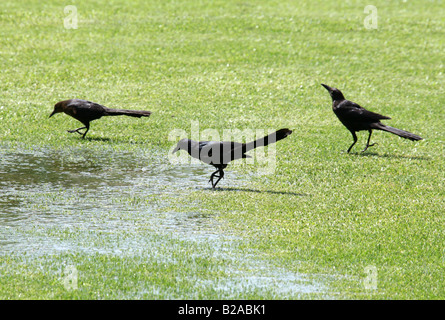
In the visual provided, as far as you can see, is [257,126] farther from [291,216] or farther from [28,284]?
[28,284]

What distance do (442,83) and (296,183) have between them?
11718 millimetres

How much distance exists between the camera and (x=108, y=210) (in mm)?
10211

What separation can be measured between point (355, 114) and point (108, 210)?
604 centimetres

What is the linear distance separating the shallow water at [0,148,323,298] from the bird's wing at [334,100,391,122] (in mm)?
2958

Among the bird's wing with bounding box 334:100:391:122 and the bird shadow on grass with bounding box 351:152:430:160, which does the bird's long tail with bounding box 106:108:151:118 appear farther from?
the bird shadow on grass with bounding box 351:152:430:160

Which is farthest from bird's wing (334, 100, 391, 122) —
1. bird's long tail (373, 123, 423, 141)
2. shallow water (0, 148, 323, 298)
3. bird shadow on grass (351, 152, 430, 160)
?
shallow water (0, 148, 323, 298)

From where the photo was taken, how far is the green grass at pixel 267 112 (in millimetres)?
8031

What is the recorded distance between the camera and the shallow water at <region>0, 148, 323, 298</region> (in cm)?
834

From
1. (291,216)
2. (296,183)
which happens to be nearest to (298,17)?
(296,183)

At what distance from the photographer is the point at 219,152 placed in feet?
36.5

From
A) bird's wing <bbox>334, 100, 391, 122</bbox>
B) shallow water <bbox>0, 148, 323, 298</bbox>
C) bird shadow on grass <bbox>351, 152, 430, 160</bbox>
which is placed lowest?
bird shadow on grass <bbox>351, 152, 430, 160</bbox>

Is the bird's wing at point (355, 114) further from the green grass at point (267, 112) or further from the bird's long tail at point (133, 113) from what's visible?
the bird's long tail at point (133, 113)

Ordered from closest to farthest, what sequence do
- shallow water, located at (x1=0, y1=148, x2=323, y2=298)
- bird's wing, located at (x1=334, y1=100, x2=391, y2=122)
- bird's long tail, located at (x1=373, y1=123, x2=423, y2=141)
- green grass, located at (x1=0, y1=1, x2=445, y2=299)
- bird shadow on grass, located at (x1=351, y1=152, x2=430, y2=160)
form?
green grass, located at (x1=0, y1=1, x2=445, y2=299) < shallow water, located at (x1=0, y1=148, x2=323, y2=298) < bird's long tail, located at (x1=373, y1=123, x2=423, y2=141) < bird's wing, located at (x1=334, y1=100, x2=391, y2=122) < bird shadow on grass, located at (x1=351, y1=152, x2=430, y2=160)

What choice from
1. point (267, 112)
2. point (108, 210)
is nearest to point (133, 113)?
point (108, 210)
